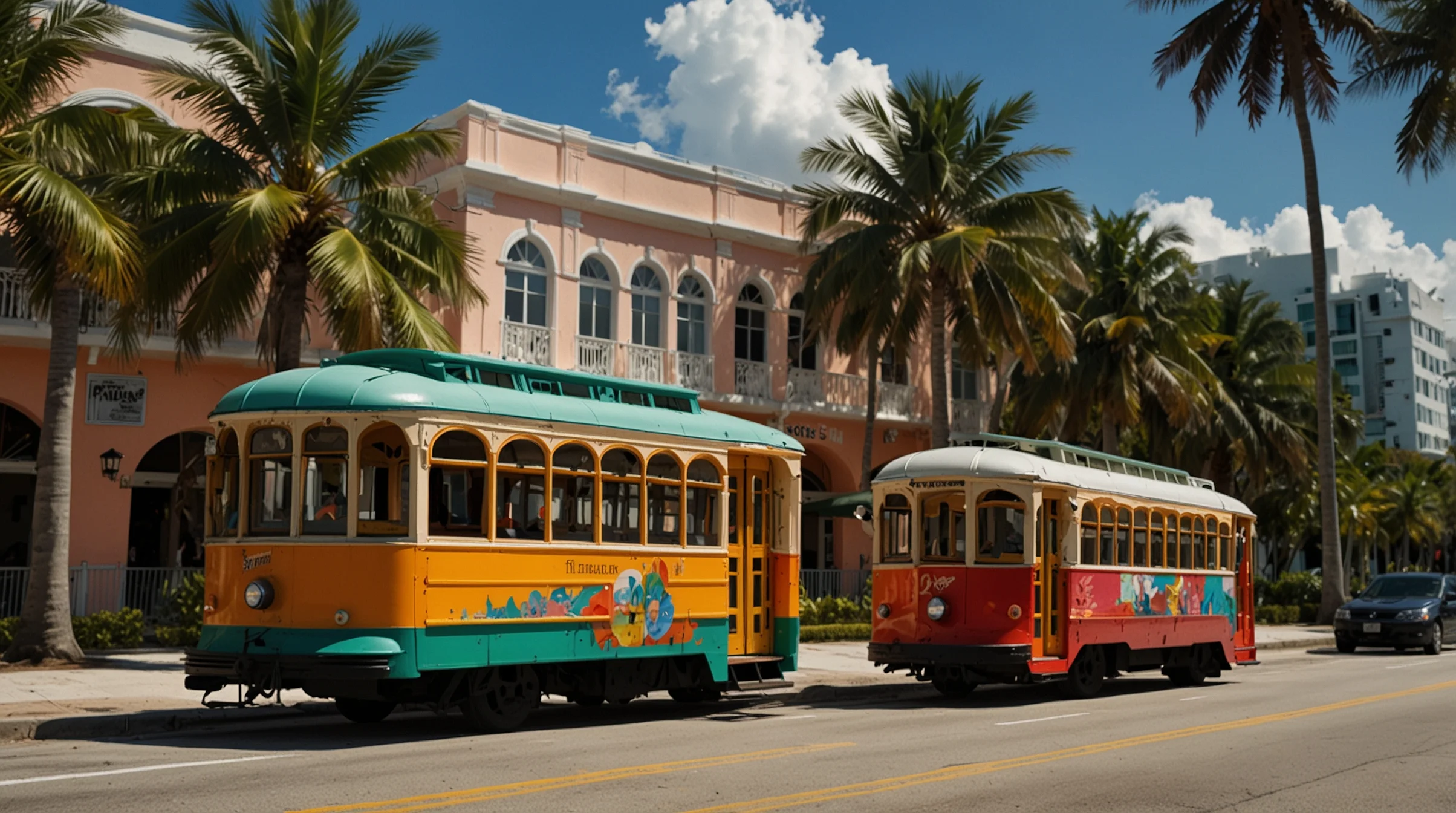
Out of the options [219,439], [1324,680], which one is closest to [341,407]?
[219,439]

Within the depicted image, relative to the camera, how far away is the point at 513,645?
12.4m

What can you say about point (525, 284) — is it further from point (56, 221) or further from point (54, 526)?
point (56, 221)

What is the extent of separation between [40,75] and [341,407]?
878 centimetres

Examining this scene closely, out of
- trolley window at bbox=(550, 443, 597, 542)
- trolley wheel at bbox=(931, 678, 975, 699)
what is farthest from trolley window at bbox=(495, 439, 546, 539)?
trolley wheel at bbox=(931, 678, 975, 699)

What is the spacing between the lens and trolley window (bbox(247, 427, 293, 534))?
11891mm

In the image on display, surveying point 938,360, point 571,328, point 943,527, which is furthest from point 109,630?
point 938,360

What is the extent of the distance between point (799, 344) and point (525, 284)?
7.85 metres

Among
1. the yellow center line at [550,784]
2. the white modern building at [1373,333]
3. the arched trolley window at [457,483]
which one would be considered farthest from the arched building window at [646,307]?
the white modern building at [1373,333]

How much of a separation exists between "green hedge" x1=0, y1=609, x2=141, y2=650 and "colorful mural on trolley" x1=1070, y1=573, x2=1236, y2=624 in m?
13.3

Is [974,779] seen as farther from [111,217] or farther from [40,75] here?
[40,75]

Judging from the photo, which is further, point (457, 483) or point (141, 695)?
point (141, 695)

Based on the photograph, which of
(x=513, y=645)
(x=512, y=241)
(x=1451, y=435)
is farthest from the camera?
(x=1451, y=435)

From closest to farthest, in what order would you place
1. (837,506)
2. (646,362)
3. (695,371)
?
(837,506)
(646,362)
(695,371)

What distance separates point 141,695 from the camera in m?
14.6
